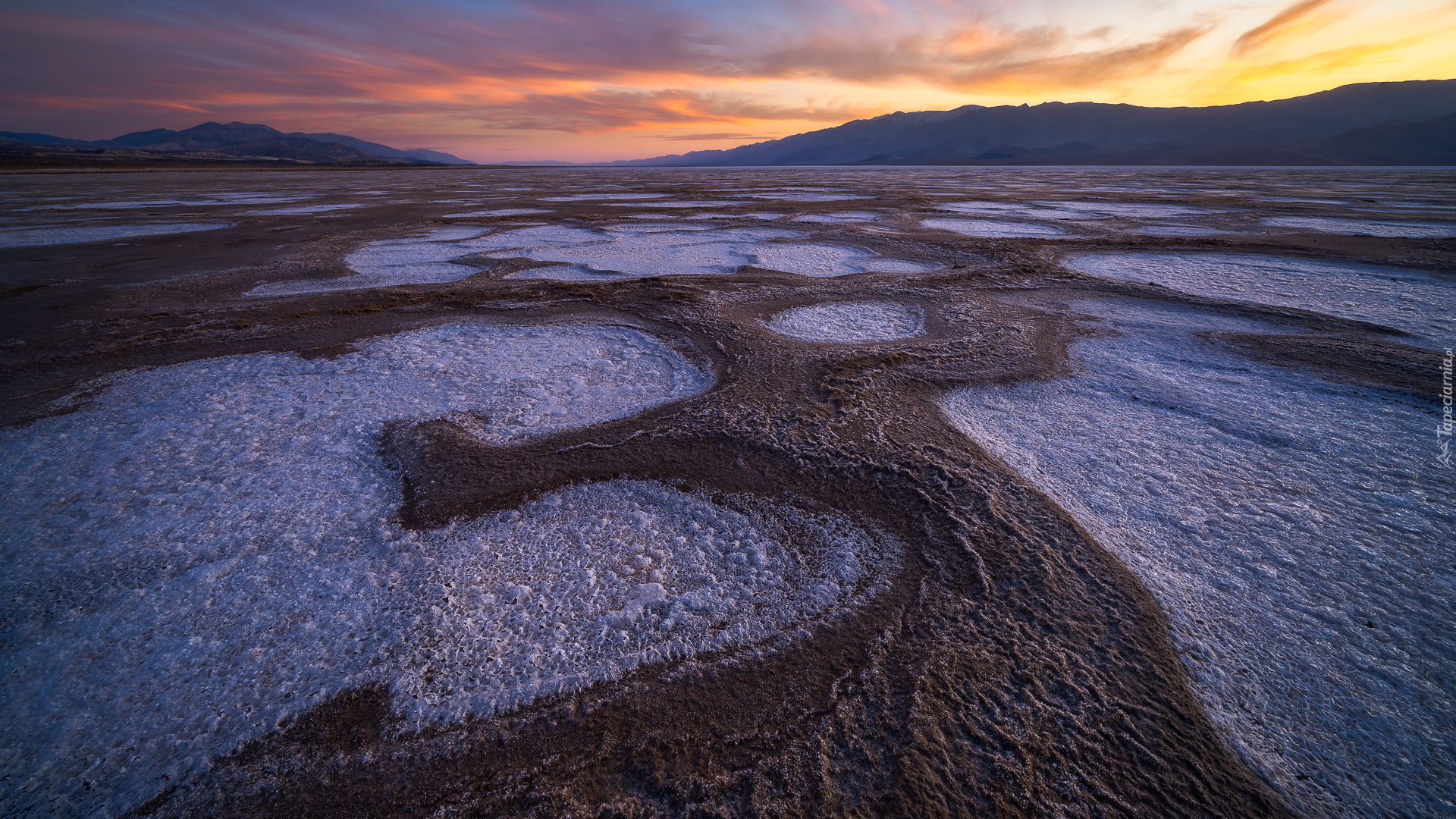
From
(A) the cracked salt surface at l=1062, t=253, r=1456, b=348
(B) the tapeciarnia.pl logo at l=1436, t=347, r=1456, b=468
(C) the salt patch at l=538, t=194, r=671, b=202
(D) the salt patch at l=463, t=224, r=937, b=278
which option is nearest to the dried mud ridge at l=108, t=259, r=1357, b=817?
(B) the tapeciarnia.pl logo at l=1436, t=347, r=1456, b=468

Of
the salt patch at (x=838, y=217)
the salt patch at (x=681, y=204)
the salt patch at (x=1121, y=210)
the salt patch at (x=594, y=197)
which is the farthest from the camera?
the salt patch at (x=594, y=197)

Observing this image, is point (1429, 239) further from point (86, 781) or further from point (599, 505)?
point (86, 781)

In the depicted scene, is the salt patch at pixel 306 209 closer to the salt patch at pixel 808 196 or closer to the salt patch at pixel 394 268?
the salt patch at pixel 394 268

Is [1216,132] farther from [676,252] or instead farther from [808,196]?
[676,252]

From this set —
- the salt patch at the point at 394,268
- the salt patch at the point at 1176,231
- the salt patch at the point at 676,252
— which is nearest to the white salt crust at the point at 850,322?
the salt patch at the point at 676,252

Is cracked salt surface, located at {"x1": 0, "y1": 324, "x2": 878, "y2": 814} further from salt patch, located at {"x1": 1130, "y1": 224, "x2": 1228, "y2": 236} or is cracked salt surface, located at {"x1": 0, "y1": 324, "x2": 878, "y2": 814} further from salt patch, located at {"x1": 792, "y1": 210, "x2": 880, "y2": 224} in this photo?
salt patch, located at {"x1": 1130, "y1": 224, "x2": 1228, "y2": 236}

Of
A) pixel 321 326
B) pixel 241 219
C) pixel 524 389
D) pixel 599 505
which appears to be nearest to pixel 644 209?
pixel 241 219
